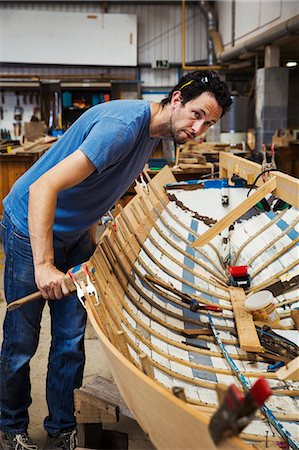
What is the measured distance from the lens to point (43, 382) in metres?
3.27

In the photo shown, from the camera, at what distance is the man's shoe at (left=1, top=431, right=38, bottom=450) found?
2426mm

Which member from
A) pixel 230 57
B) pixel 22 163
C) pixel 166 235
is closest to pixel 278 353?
pixel 166 235

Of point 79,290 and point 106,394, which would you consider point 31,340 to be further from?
point 79,290

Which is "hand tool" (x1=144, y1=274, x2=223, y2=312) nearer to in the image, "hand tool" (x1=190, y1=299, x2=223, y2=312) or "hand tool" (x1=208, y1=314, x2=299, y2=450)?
"hand tool" (x1=190, y1=299, x2=223, y2=312)

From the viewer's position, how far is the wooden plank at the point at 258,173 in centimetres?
246

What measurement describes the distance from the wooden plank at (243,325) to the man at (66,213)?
2.81 feet

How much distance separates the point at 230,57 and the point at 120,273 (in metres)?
9.74

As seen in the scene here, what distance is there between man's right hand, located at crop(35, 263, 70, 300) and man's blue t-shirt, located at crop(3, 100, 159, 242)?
37cm

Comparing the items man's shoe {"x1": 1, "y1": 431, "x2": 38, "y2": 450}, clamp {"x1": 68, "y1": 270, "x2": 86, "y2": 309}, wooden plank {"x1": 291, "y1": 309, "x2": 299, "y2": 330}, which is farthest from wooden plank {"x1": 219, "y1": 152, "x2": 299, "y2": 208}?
man's shoe {"x1": 1, "y1": 431, "x2": 38, "y2": 450}

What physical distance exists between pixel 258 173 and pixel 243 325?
1.04 m

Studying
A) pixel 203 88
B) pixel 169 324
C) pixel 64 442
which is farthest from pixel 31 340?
pixel 203 88

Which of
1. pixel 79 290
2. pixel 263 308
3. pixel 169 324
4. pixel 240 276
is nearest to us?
pixel 79 290

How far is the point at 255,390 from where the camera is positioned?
Answer: 3.06 ft

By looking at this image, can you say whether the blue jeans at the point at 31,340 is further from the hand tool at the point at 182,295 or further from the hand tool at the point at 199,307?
the hand tool at the point at 199,307
